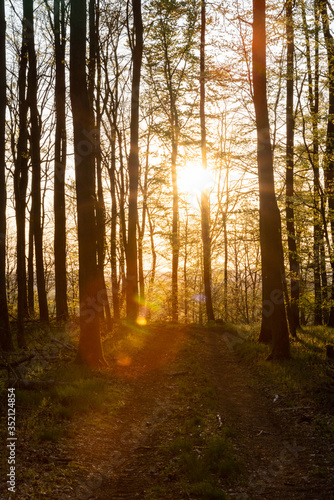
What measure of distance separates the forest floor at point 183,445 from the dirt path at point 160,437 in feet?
0.05

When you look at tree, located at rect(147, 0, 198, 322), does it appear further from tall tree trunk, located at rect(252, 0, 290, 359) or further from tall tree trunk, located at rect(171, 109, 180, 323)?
tall tree trunk, located at rect(252, 0, 290, 359)

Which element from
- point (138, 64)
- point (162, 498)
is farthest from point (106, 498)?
point (138, 64)

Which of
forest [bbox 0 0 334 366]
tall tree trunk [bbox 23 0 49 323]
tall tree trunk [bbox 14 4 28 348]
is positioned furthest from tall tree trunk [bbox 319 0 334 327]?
tall tree trunk [bbox 23 0 49 323]

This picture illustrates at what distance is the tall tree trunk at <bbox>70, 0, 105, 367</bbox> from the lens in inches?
401

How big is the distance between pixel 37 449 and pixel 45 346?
637 cm

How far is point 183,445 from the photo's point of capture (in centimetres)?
616

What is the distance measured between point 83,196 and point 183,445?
6317 millimetres

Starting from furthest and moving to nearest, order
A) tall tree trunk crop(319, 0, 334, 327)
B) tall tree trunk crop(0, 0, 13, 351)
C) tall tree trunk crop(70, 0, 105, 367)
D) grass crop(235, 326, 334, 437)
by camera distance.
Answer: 1. tall tree trunk crop(319, 0, 334, 327)
2. tall tree trunk crop(0, 0, 13, 351)
3. tall tree trunk crop(70, 0, 105, 367)
4. grass crop(235, 326, 334, 437)

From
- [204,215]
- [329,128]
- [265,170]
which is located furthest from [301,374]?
[204,215]

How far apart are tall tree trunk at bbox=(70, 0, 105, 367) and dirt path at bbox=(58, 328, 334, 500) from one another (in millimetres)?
1006

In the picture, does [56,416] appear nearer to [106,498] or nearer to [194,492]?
[106,498]

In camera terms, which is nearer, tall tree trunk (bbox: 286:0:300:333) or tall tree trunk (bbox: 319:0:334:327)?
tall tree trunk (bbox: 319:0:334:327)

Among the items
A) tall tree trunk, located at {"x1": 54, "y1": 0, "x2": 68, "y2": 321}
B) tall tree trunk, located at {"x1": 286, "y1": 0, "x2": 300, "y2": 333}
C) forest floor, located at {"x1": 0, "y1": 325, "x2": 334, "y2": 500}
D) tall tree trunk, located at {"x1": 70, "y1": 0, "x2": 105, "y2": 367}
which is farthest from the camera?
tall tree trunk, located at {"x1": 54, "y1": 0, "x2": 68, "y2": 321}

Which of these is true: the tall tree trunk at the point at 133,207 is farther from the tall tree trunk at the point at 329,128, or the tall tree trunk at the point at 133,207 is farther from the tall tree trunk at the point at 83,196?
the tall tree trunk at the point at 329,128
